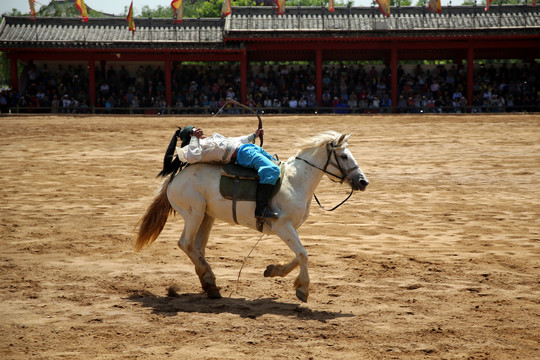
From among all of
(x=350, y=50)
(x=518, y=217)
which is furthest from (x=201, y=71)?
(x=518, y=217)

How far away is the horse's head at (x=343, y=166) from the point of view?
7145mm

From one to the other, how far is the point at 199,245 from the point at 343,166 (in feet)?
6.67

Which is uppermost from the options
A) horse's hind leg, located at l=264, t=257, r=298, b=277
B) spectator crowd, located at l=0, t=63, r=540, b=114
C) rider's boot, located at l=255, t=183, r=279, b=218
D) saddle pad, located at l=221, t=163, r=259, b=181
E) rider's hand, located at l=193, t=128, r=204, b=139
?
spectator crowd, located at l=0, t=63, r=540, b=114

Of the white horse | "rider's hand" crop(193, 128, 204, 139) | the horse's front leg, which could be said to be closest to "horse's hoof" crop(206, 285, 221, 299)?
the white horse

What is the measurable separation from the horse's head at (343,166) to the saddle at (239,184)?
0.62m

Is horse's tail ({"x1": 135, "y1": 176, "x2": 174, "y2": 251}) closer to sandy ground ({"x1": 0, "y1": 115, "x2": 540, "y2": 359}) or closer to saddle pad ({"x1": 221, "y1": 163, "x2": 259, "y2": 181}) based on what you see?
sandy ground ({"x1": 0, "y1": 115, "x2": 540, "y2": 359})

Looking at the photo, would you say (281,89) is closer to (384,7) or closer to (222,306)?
(384,7)

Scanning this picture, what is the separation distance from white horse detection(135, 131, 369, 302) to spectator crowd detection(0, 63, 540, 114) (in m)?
22.5

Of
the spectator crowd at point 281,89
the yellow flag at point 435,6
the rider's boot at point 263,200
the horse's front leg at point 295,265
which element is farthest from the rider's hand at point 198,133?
the yellow flag at point 435,6

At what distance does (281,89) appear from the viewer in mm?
32625

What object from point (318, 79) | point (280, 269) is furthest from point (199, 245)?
point (318, 79)

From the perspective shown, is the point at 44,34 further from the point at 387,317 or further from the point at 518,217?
the point at 387,317

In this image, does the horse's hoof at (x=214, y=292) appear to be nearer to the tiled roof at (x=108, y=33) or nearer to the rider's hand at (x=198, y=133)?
the rider's hand at (x=198, y=133)

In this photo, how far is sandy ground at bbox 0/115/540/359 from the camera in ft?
18.6
